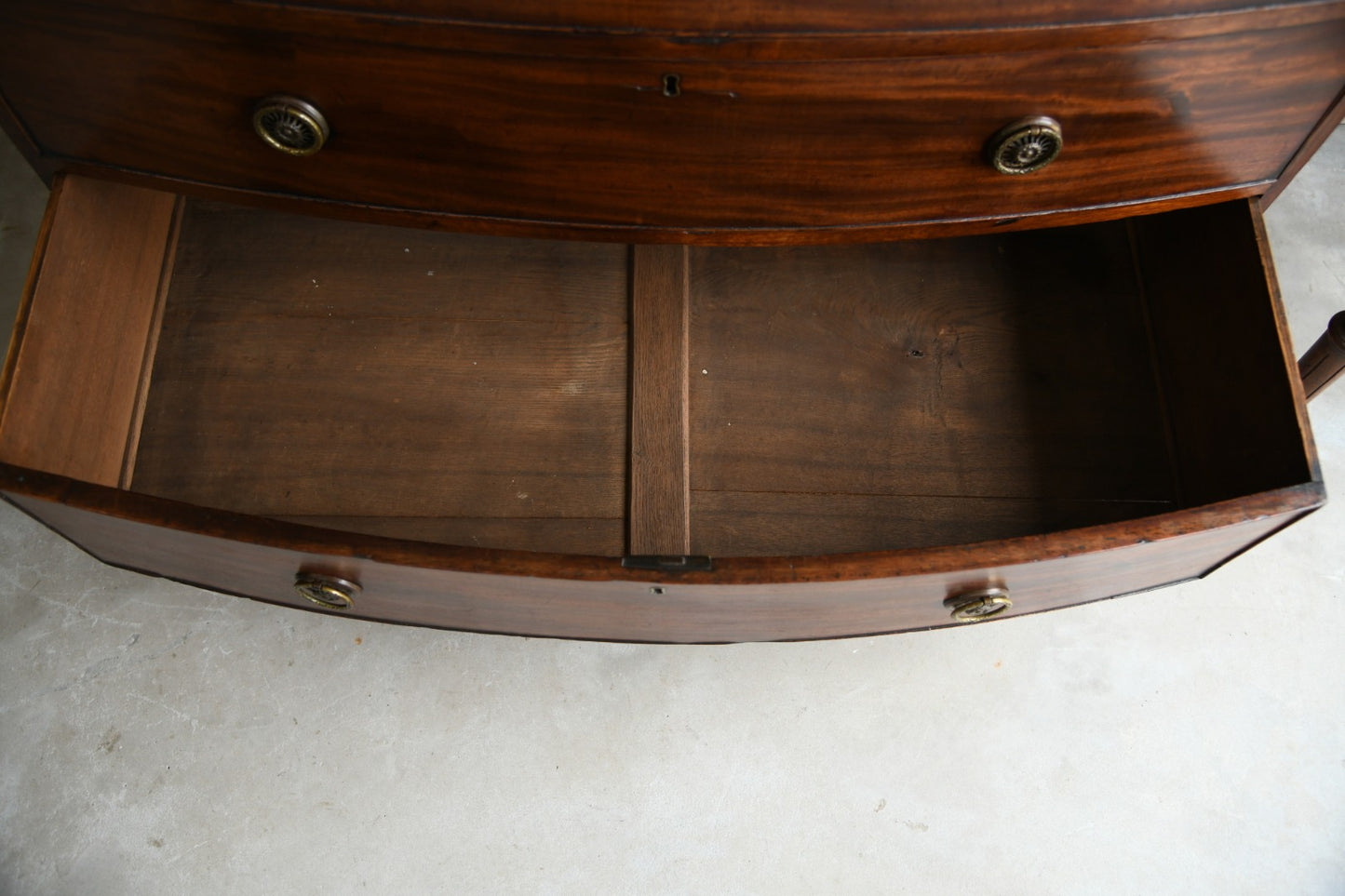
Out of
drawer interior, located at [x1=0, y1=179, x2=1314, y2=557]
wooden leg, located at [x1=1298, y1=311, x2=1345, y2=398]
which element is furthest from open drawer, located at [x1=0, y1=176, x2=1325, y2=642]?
wooden leg, located at [x1=1298, y1=311, x2=1345, y2=398]

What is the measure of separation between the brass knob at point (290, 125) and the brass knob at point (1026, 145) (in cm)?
45

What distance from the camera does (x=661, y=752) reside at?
1000 mm

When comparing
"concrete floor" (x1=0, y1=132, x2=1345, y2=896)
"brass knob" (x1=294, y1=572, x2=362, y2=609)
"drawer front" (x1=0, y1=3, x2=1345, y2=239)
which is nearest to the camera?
"drawer front" (x1=0, y1=3, x2=1345, y2=239)

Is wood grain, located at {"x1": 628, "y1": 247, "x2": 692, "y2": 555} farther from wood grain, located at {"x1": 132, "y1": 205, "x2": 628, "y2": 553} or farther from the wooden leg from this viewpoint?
the wooden leg

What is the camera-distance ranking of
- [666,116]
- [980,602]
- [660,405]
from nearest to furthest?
[666,116] < [980,602] < [660,405]

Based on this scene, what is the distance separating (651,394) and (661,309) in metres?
0.08

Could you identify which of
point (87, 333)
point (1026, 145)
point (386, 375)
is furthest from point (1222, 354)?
point (87, 333)

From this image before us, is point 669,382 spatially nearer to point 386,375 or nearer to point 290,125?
point 386,375

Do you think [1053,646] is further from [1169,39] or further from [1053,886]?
[1169,39]

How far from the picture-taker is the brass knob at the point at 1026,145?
2.17 ft

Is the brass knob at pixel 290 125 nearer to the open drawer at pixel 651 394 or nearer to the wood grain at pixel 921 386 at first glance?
the open drawer at pixel 651 394

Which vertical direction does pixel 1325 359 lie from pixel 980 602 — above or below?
above

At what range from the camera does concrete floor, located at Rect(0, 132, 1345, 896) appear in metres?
0.96

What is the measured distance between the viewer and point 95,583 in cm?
104
